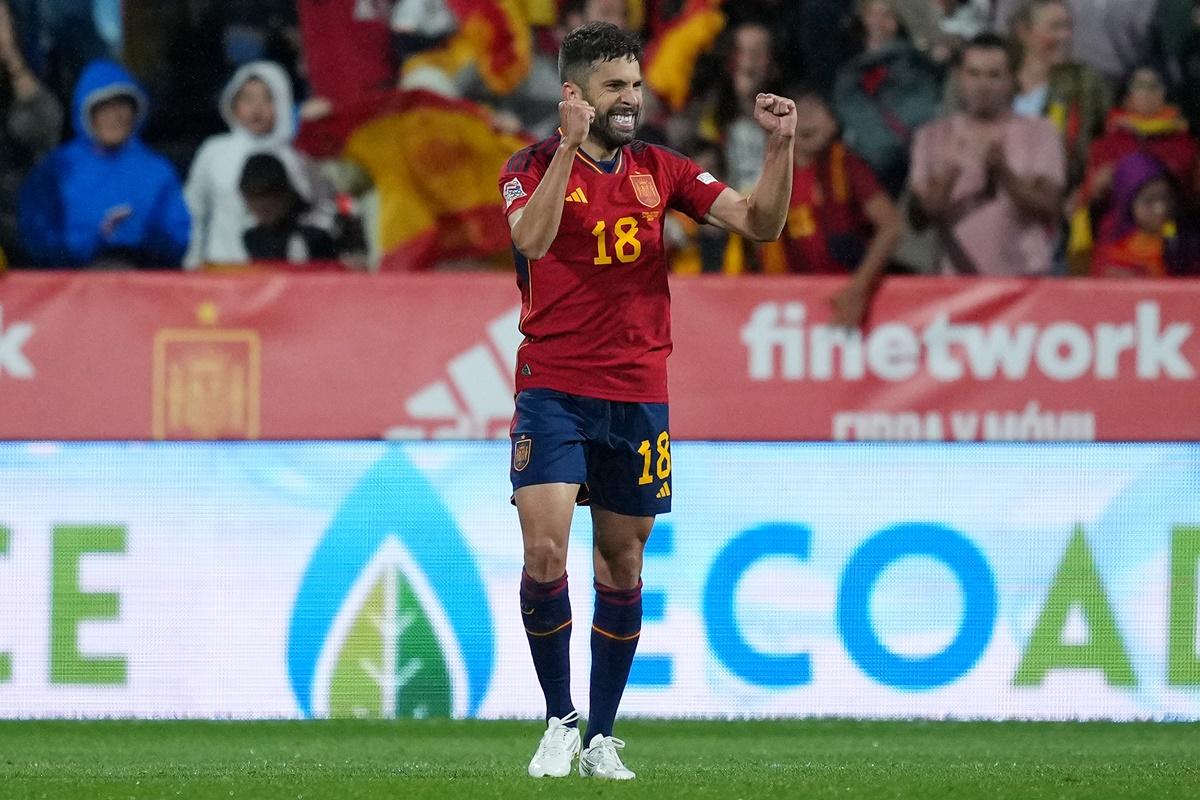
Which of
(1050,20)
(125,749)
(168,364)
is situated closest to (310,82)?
(168,364)

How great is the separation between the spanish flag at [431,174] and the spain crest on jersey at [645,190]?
4.67m

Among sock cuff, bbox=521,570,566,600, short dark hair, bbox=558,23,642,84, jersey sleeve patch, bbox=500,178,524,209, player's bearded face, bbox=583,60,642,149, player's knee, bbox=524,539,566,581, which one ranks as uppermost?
short dark hair, bbox=558,23,642,84

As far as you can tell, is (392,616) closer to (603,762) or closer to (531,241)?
(603,762)

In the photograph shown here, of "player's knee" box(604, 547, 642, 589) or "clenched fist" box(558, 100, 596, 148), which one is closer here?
"clenched fist" box(558, 100, 596, 148)

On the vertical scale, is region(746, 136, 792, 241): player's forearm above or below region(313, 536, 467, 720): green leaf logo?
above

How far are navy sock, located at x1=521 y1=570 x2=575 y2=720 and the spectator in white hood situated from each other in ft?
16.8

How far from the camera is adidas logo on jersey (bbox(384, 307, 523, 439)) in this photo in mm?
9227

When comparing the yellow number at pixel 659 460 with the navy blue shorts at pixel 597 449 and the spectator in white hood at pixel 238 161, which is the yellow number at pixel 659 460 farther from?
the spectator in white hood at pixel 238 161

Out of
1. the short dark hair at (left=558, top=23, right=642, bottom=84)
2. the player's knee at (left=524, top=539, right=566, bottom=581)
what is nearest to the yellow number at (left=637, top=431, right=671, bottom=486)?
the player's knee at (left=524, top=539, right=566, bottom=581)

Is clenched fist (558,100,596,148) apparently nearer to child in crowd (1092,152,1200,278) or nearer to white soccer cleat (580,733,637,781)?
white soccer cleat (580,733,637,781)

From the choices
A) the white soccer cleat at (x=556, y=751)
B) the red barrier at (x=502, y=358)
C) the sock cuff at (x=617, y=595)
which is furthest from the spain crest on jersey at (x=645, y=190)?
the red barrier at (x=502, y=358)

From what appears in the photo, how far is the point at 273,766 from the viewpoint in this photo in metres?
5.25

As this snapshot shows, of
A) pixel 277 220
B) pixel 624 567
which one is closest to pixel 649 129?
pixel 277 220

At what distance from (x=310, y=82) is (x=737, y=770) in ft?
18.7
